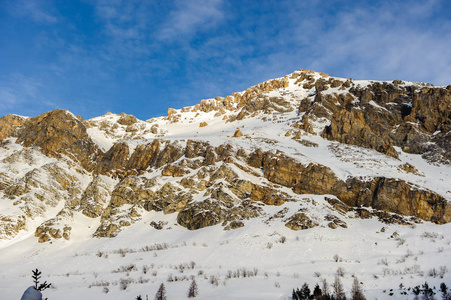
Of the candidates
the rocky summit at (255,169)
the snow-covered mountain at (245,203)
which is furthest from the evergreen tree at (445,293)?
the rocky summit at (255,169)

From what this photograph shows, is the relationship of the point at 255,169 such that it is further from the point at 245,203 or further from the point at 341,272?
the point at 341,272

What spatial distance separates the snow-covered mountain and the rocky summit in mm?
276

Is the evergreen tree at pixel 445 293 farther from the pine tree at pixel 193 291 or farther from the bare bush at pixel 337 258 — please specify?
the pine tree at pixel 193 291

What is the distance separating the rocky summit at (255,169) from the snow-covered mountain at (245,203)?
0.28 m

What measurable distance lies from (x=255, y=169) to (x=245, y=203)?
11576 mm

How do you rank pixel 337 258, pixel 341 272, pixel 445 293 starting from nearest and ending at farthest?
1. pixel 445 293
2. pixel 341 272
3. pixel 337 258

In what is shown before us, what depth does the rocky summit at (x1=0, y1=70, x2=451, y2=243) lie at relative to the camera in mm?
48594

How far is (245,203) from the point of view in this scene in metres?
50.4

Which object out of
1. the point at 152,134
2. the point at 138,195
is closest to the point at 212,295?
the point at 138,195

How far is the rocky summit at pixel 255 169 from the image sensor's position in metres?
48.6

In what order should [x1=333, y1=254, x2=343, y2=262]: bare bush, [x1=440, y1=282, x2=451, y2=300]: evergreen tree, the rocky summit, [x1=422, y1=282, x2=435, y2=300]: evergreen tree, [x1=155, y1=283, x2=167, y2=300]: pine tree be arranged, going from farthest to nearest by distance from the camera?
the rocky summit < [x1=333, y1=254, x2=343, y2=262]: bare bush < [x1=155, y1=283, x2=167, y2=300]: pine tree < [x1=422, y1=282, x2=435, y2=300]: evergreen tree < [x1=440, y1=282, x2=451, y2=300]: evergreen tree

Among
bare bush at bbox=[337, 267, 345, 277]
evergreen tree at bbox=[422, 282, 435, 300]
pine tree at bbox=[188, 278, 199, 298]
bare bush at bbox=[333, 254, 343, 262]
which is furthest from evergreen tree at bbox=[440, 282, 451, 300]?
pine tree at bbox=[188, 278, 199, 298]

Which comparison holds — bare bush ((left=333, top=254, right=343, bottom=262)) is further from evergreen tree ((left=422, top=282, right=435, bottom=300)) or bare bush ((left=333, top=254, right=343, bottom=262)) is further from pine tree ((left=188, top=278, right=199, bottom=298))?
pine tree ((left=188, top=278, right=199, bottom=298))

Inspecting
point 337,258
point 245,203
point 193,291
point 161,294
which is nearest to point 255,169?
point 245,203
